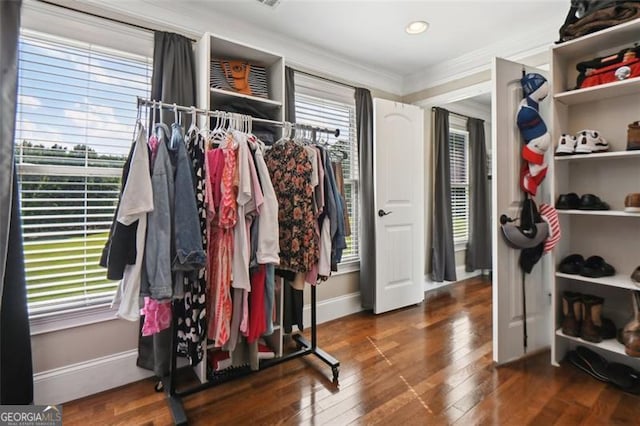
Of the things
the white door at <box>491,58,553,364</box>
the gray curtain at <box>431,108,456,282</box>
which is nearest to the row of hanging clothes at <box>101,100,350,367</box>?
the white door at <box>491,58,553,364</box>

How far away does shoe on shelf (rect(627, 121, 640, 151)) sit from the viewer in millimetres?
1853

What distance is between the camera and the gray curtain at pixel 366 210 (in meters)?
3.13

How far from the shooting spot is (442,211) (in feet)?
12.6

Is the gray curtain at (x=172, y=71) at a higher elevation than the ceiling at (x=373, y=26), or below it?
below

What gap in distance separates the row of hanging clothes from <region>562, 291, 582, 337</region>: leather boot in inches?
61.3

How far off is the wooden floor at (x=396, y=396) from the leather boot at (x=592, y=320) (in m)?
0.26

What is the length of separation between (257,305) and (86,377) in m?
1.12

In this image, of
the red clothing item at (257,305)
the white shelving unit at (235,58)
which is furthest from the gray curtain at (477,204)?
the red clothing item at (257,305)

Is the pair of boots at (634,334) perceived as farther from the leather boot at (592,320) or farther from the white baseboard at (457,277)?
the white baseboard at (457,277)

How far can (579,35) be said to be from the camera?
2.02 metres

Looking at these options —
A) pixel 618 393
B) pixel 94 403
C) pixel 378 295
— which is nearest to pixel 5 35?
pixel 94 403

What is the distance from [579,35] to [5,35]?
2.74 metres

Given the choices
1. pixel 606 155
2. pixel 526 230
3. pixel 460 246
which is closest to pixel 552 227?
pixel 526 230

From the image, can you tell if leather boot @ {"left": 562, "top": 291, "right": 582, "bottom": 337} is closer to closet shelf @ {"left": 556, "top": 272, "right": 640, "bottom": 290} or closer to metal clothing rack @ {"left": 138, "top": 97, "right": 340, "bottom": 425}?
closet shelf @ {"left": 556, "top": 272, "right": 640, "bottom": 290}
